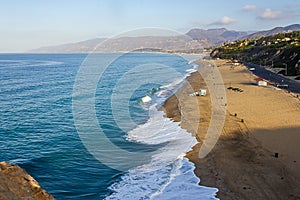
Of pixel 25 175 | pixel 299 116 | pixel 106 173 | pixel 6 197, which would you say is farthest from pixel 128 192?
pixel 299 116

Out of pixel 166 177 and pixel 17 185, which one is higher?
pixel 17 185

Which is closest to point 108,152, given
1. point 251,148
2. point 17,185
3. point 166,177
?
point 166,177

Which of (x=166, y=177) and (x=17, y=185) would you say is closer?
(x=17, y=185)

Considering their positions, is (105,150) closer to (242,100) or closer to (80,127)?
(80,127)

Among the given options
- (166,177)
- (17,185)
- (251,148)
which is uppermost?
(17,185)

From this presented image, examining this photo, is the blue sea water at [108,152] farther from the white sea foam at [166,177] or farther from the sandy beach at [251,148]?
Answer: the sandy beach at [251,148]

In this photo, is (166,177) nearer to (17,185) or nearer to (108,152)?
(108,152)
